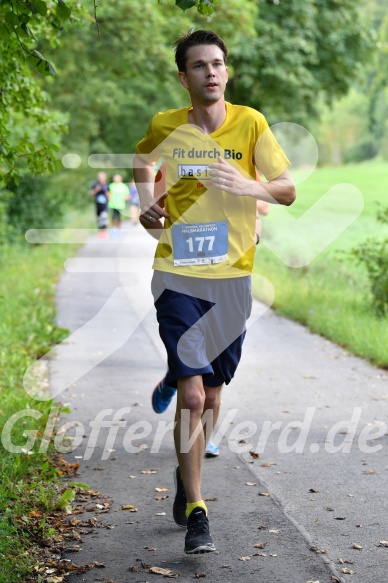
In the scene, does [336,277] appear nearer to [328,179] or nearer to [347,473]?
[347,473]

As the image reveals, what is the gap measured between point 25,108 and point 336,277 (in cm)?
1026

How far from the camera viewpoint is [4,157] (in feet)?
20.9

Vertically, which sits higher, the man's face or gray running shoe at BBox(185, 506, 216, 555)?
the man's face

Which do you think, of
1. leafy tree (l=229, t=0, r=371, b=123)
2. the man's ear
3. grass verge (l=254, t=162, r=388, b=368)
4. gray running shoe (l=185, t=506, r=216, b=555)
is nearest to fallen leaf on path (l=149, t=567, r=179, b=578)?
gray running shoe (l=185, t=506, r=216, b=555)

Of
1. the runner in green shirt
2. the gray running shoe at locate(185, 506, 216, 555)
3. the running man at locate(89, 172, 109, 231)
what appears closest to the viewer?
the gray running shoe at locate(185, 506, 216, 555)

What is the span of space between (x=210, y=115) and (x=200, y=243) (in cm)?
62

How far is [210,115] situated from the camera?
4.82 m

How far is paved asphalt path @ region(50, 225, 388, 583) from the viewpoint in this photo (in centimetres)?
459

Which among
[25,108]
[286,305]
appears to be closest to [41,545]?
[25,108]

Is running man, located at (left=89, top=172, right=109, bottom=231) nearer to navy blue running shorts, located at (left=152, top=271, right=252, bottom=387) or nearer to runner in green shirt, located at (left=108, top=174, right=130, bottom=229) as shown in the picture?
runner in green shirt, located at (left=108, top=174, right=130, bottom=229)

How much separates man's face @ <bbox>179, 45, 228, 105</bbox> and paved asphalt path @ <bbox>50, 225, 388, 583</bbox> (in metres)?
2.14

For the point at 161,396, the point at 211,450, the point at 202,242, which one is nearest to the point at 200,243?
the point at 202,242

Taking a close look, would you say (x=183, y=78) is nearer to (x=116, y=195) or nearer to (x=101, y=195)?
(x=101, y=195)

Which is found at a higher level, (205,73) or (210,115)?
(205,73)
